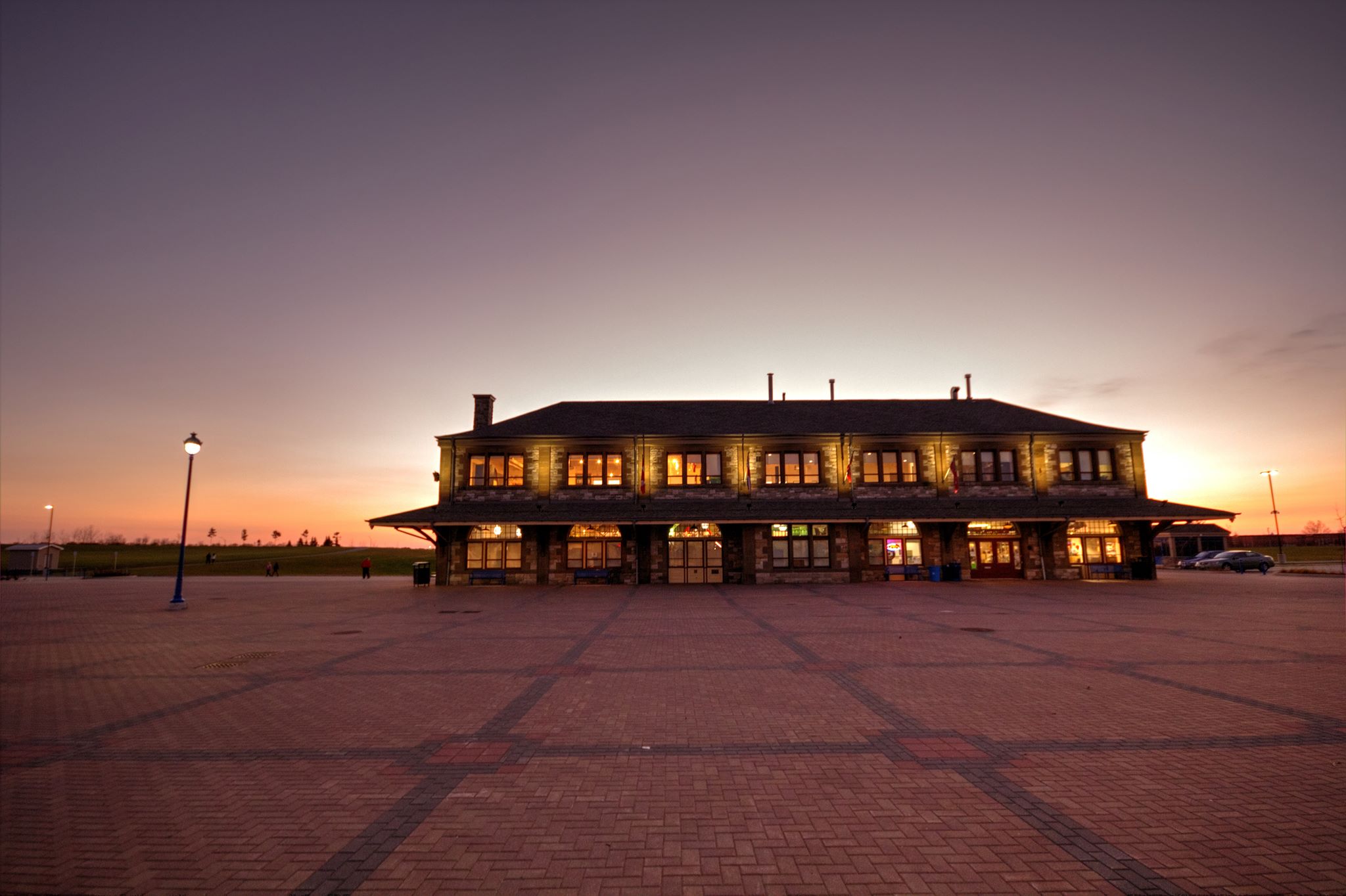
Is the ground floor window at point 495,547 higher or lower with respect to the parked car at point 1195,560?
higher

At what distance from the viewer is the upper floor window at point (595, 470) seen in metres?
31.1

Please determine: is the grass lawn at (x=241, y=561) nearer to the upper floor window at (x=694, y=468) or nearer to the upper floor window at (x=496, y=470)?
the upper floor window at (x=496, y=470)

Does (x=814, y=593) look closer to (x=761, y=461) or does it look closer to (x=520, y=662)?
(x=761, y=461)

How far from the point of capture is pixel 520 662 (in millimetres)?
11516

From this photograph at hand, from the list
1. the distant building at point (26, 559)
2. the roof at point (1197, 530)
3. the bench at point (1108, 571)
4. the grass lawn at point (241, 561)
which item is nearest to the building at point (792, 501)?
the bench at point (1108, 571)

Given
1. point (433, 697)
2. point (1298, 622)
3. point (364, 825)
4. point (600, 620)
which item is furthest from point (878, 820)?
point (1298, 622)

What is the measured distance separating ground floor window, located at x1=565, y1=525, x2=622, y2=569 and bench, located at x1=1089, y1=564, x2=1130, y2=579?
22.7 metres

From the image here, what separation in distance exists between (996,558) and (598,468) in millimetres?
20024

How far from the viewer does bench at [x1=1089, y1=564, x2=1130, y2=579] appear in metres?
29.8

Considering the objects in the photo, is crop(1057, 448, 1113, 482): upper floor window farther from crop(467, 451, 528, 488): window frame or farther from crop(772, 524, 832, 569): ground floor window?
crop(467, 451, 528, 488): window frame

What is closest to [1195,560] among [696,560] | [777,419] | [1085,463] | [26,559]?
[1085,463]

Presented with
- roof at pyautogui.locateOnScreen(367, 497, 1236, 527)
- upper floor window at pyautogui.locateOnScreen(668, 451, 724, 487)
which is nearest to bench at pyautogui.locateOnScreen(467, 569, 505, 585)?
roof at pyautogui.locateOnScreen(367, 497, 1236, 527)

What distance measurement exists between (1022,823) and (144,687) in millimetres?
12290

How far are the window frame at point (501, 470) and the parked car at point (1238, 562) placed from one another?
40753 mm
